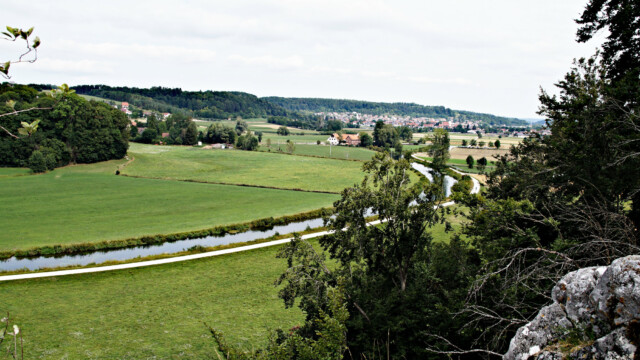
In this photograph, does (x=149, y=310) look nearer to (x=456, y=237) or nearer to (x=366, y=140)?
(x=456, y=237)

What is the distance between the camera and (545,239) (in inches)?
499

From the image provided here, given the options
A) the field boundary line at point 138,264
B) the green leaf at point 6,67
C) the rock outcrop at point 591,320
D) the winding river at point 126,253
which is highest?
the green leaf at point 6,67

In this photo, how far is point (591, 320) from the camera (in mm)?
3414

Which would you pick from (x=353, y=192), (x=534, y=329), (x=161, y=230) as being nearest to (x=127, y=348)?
(x=353, y=192)

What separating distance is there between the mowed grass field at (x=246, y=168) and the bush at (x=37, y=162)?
10875 millimetres

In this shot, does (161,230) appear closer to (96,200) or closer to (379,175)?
(96,200)

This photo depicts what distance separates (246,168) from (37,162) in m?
30.7

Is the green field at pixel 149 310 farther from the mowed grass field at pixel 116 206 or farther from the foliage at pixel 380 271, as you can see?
the mowed grass field at pixel 116 206

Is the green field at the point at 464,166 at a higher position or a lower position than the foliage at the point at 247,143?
lower

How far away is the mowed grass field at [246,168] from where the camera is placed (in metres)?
57.5

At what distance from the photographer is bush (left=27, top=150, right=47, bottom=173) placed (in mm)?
57000

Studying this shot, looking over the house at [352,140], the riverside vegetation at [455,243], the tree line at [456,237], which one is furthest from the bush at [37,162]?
the house at [352,140]

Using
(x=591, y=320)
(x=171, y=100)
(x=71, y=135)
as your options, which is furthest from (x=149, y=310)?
(x=171, y=100)

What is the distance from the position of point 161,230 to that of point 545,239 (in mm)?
29348
